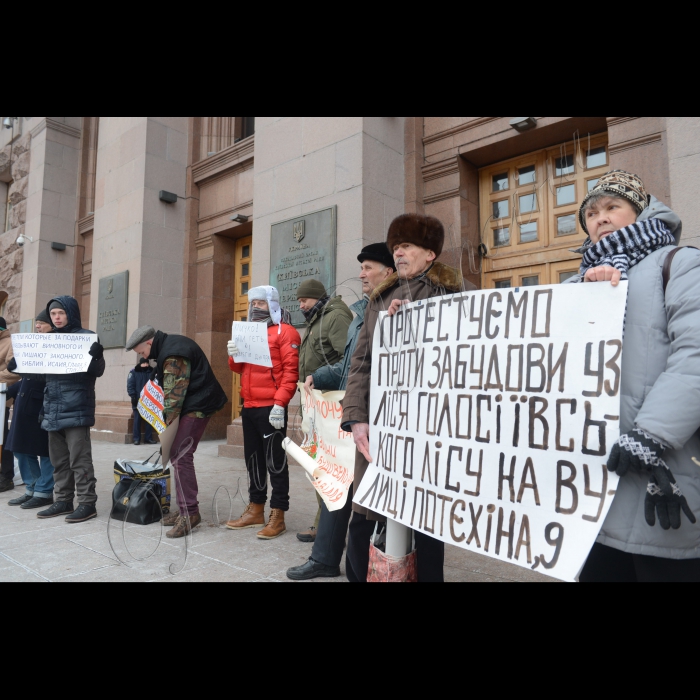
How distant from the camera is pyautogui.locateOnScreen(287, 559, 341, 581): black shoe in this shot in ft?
10.3

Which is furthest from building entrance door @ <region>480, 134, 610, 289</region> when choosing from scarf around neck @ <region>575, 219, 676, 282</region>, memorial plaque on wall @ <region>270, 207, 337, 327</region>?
scarf around neck @ <region>575, 219, 676, 282</region>

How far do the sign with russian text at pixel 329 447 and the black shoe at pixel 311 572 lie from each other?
43 cm

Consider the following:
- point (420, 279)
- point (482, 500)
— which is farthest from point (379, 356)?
point (482, 500)

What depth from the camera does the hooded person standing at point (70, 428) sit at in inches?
184

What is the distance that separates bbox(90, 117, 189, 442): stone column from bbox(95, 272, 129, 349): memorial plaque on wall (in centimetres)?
16

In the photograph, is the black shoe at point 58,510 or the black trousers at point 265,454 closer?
the black trousers at point 265,454

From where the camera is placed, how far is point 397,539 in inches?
85.4

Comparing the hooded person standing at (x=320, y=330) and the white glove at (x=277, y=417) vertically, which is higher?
the hooded person standing at (x=320, y=330)

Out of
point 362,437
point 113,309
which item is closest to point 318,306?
point 362,437

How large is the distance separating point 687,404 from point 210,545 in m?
3.31

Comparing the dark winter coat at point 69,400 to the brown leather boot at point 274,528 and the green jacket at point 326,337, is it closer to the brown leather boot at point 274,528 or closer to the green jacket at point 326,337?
the brown leather boot at point 274,528

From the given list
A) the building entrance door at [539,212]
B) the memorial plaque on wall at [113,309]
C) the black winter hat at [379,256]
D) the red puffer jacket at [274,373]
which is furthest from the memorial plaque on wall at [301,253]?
the memorial plaque on wall at [113,309]

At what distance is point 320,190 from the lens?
294 inches

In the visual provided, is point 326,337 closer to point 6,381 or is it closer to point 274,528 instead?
point 274,528
